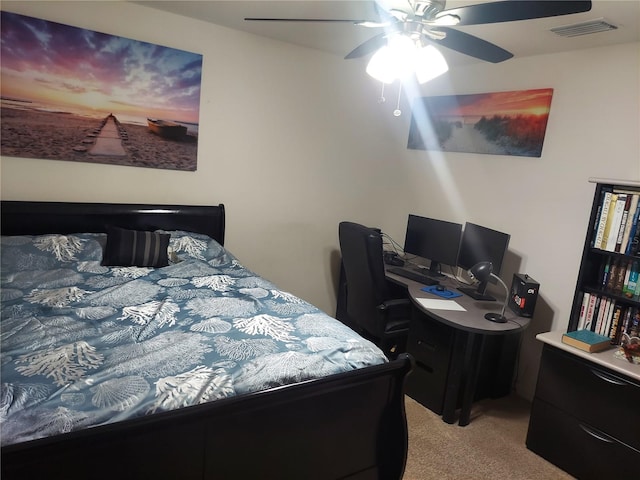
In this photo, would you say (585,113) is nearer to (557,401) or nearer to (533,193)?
(533,193)

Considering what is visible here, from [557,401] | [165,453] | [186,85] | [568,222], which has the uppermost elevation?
[186,85]

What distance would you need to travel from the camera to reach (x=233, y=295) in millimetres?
2393

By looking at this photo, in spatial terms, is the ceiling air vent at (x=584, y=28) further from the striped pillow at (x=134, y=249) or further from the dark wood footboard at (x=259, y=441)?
the striped pillow at (x=134, y=249)

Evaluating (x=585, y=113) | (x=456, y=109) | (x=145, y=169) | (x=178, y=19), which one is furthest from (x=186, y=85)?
(x=585, y=113)

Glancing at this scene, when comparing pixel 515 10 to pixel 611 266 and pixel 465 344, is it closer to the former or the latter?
pixel 611 266

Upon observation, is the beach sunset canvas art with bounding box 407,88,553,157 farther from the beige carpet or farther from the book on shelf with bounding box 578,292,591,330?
the beige carpet

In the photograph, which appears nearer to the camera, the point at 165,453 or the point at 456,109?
the point at 165,453

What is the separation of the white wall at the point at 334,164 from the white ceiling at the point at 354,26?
12 cm

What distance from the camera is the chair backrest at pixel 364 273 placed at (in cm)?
284

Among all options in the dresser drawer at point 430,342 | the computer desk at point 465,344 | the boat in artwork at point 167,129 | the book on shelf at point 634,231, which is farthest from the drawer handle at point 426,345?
the boat in artwork at point 167,129

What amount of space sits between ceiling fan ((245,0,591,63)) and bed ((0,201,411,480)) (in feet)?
4.17

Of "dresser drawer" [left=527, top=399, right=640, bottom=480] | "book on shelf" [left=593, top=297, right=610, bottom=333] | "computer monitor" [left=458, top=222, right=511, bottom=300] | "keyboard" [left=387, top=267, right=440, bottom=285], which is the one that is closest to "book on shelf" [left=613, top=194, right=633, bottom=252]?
"book on shelf" [left=593, top=297, right=610, bottom=333]

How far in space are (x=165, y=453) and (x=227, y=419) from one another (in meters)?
0.19

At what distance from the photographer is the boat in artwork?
3004 mm
